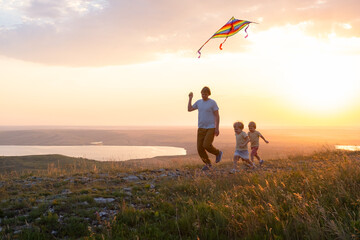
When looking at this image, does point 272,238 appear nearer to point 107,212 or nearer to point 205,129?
point 107,212

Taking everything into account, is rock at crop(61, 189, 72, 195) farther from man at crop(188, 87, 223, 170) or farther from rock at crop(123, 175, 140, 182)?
man at crop(188, 87, 223, 170)

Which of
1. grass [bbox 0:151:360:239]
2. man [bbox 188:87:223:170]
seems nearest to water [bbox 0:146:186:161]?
man [bbox 188:87:223:170]

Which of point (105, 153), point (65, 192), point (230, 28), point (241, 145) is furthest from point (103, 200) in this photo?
point (105, 153)

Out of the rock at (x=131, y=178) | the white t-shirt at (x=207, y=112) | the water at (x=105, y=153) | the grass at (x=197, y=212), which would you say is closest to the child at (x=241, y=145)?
the white t-shirt at (x=207, y=112)

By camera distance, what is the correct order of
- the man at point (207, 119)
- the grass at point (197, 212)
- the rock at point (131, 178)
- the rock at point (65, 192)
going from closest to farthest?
the grass at point (197, 212), the rock at point (65, 192), the rock at point (131, 178), the man at point (207, 119)

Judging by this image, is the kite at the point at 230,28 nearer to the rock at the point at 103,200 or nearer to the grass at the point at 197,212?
the grass at the point at 197,212

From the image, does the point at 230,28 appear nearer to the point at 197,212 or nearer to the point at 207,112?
the point at 207,112

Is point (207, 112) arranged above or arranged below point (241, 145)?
above

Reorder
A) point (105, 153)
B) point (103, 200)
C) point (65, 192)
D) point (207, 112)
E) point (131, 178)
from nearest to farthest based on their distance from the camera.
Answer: point (103, 200) < point (65, 192) < point (131, 178) < point (207, 112) < point (105, 153)

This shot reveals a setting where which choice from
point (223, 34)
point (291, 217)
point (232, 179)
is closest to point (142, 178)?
point (232, 179)

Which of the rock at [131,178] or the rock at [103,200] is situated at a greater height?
the rock at [103,200]

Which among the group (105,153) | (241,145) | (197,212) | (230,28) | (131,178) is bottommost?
(105,153)

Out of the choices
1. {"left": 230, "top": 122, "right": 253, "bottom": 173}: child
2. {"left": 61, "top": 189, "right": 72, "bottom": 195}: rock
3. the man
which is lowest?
{"left": 61, "top": 189, "right": 72, "bottom": 195}: rock

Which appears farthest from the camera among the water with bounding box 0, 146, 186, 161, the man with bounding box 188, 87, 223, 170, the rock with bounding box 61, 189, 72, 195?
the water with bounding box 0, 146, 186, 161
